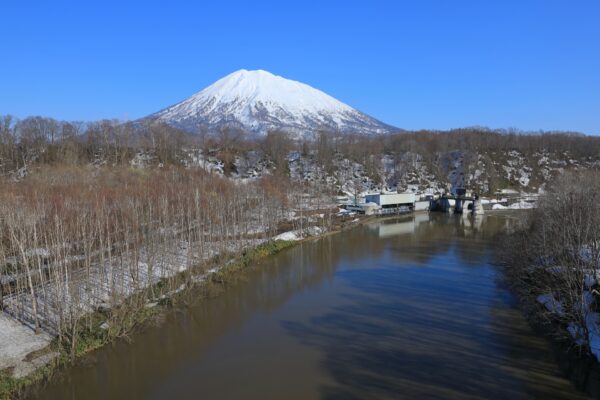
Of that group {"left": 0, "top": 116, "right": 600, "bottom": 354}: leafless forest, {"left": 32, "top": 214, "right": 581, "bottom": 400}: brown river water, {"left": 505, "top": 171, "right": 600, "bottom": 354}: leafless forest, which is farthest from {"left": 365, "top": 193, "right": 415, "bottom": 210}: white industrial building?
{"left": 505, "top": 171, "right": 600, "bottom": 354}: leafless forest

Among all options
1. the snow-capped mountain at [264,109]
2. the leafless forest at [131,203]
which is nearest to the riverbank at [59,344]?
the leafless forest at [131,203]

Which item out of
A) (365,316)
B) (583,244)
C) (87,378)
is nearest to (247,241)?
(365,316)

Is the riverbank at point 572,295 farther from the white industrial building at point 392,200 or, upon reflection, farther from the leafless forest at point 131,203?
the white industrial building at point 392,200

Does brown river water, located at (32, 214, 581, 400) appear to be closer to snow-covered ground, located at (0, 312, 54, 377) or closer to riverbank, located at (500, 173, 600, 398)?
riverbank, located at (500, 173, 600, 398)

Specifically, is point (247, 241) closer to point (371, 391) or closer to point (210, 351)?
point (210, 351)

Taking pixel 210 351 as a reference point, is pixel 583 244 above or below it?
above

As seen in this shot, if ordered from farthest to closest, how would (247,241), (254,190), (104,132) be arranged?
(104,132) < (254,190) < (247,241)

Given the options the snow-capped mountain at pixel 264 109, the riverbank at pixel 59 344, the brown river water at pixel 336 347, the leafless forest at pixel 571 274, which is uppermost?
the snow-capped mountain at pixel 264 109
